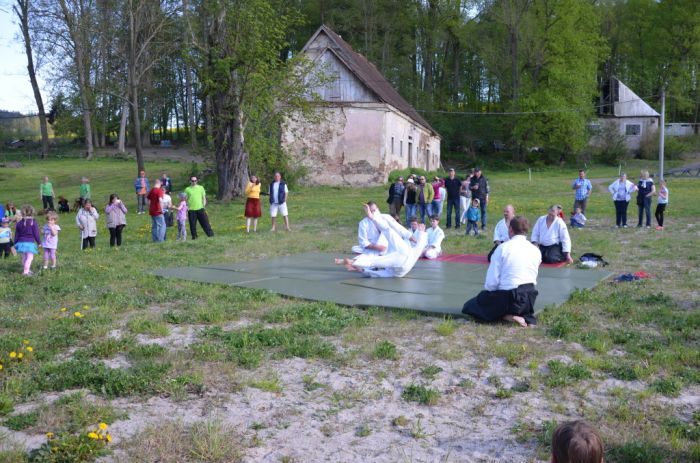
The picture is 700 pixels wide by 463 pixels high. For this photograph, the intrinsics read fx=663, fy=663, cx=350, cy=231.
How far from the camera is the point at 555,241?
13328mm

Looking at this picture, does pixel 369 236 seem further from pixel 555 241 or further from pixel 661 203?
pixel 661 203

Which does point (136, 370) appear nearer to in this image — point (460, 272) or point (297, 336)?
point (297, 336)

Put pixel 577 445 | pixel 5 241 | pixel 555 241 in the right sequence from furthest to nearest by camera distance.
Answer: pixel 5 241
pixel 555 241
pixel 577 445

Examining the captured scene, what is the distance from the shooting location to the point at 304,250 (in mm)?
15516

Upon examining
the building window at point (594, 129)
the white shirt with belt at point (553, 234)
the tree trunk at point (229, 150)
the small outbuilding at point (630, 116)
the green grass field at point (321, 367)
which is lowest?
the green grass field at point (321, 367)

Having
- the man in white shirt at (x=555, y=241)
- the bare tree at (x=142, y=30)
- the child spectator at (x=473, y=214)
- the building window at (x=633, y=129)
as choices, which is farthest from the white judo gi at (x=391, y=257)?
the building window at (x=633, y=129)

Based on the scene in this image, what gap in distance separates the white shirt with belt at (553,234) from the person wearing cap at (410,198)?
686 cm

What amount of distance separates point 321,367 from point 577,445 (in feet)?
12.2

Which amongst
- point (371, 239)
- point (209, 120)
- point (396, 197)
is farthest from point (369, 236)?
point (209, 120)

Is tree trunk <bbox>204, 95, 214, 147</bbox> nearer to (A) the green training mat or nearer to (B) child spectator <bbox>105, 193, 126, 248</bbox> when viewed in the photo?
(B) child spectator <bbox>105, 193, 126, 248</bbox>

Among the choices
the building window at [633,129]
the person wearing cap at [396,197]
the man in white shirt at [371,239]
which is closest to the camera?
the man in white shirt at [371,239]

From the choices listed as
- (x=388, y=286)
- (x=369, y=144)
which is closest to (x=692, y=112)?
(x=369, y=144)

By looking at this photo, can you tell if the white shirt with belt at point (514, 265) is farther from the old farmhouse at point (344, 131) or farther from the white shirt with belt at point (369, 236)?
the old farmhouse at point (344, 131)

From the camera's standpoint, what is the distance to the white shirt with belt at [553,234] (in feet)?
43.2
